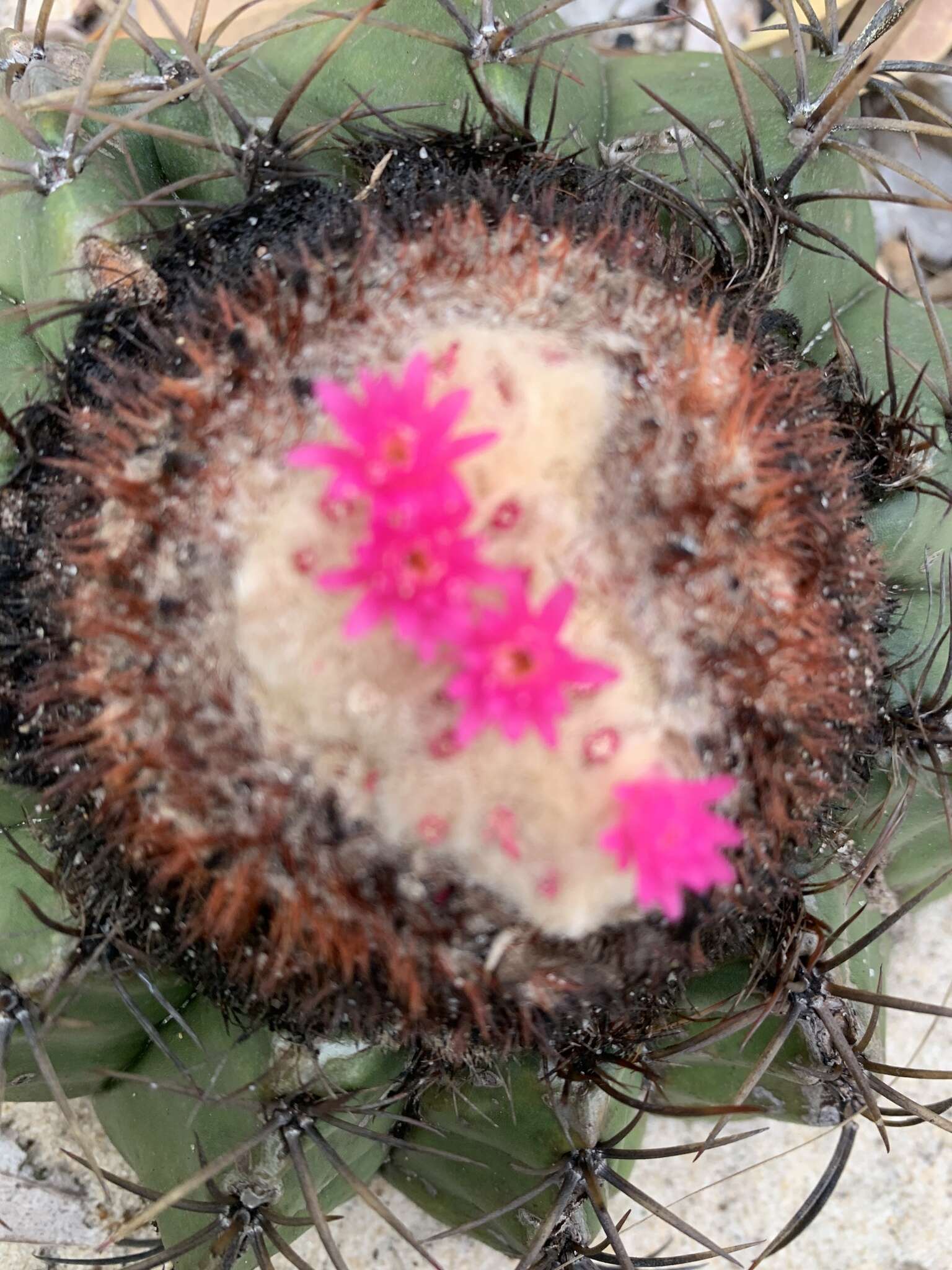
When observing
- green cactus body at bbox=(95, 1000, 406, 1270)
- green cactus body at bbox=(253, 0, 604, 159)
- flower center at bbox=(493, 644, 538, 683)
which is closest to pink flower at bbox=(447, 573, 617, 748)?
flower center at bbox=(493, 644, 538, 683)

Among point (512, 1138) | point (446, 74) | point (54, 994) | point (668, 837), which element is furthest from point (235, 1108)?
point (446, 74)

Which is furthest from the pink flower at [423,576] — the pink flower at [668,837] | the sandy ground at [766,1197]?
the sandy ground at [766,1197]

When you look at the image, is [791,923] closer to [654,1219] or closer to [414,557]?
[414,557]

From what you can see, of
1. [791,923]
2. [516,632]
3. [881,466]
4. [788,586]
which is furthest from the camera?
[881,466]

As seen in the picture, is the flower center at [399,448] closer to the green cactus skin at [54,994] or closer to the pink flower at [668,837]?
the pink flower at [668,837]

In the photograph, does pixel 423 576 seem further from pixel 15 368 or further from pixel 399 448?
pixel 15 368

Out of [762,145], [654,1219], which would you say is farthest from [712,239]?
[654,1219]

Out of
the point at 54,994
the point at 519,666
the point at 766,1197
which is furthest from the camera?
the point at 766,1197

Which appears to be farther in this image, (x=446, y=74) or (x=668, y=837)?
(x=446, y=74)
